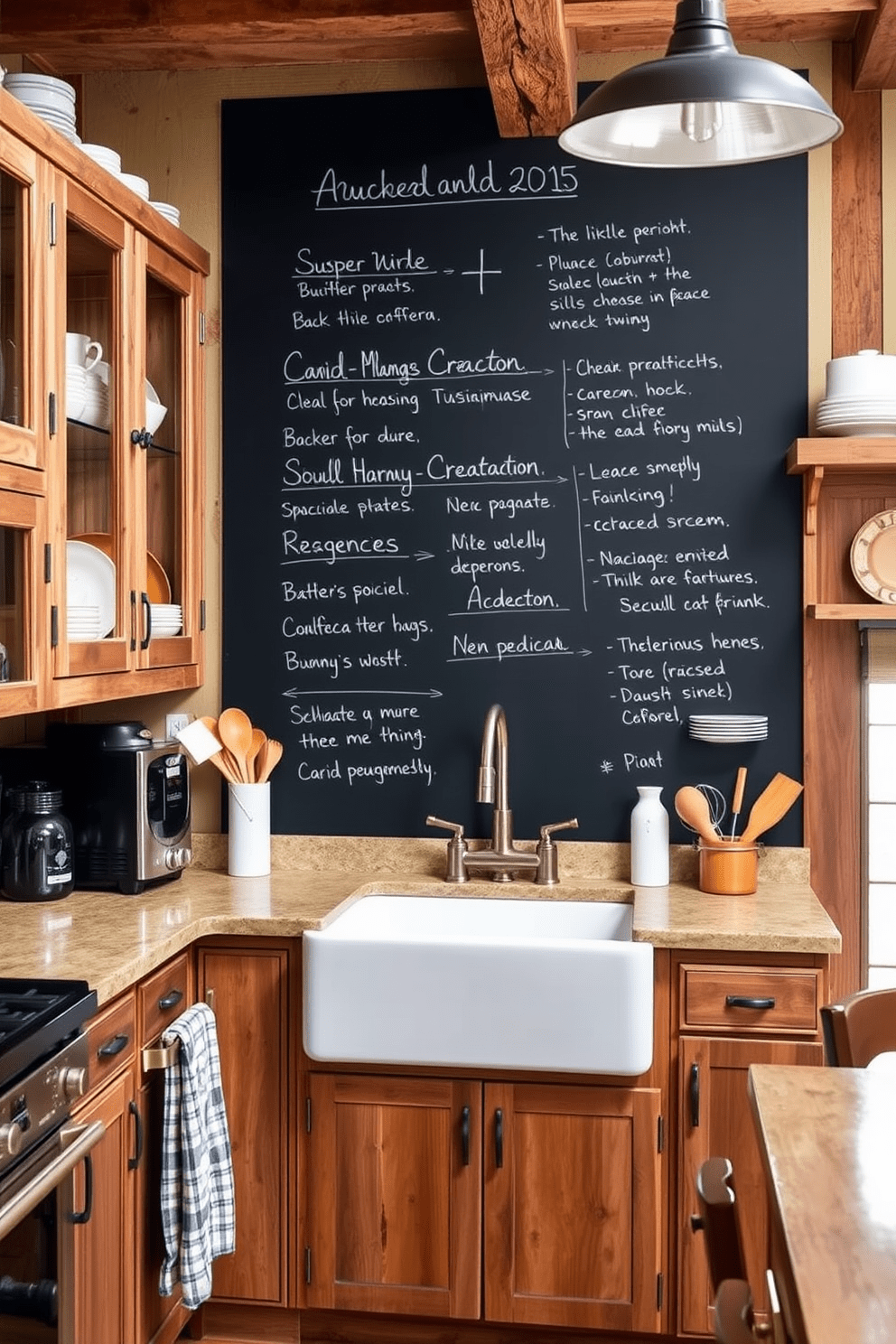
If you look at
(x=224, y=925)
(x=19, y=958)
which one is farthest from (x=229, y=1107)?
(x=19, y=958)

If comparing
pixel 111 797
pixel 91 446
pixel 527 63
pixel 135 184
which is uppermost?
pixel 527 63

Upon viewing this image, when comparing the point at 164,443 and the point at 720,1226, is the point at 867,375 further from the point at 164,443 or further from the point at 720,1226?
the point at 720,1226

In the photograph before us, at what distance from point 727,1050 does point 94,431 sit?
5.47 ft

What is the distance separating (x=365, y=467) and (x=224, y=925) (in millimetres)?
1128

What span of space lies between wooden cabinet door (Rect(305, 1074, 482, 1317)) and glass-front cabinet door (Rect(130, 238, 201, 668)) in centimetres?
100

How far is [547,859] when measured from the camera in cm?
301

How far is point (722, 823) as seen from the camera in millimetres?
3074

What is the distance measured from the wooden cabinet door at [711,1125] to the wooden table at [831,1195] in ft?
2.18

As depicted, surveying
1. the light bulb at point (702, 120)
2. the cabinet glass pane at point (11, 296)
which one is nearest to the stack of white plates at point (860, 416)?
the light bulb at point (702, 120)

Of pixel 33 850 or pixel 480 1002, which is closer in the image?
pixel 480 1002

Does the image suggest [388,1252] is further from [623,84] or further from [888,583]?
[623,84]

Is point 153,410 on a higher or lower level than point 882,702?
higher

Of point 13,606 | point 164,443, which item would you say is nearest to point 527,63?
point 164,443

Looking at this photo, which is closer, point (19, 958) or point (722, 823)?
point (19, 958)
